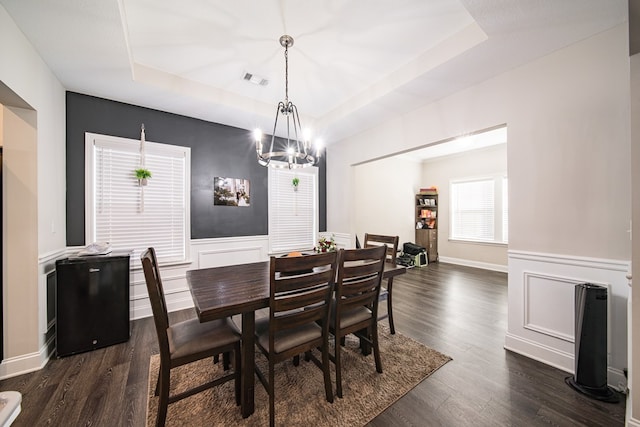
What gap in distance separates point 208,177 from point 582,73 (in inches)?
168

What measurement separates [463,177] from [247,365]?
652 cm

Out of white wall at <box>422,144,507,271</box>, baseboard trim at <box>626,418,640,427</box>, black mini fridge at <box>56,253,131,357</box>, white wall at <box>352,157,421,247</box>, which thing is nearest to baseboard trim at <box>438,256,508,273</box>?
white wall at <box>422,144,507,271</box>

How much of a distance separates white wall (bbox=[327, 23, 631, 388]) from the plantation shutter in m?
3.97

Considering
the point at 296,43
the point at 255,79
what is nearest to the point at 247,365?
the point at 296,43

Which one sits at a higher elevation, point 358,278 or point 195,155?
point 195,155

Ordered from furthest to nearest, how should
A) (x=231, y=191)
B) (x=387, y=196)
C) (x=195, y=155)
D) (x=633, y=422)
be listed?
(x=387, y=196)
(x=231, y=191)
(x=195, y=155)
(x=633, y=422)

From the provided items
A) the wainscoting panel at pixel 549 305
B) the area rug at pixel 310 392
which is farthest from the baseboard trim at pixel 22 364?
the wainscoting panel at pixel 549 305

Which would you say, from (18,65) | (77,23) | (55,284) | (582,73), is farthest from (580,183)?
(55,284)

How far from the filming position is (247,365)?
5.34 ft

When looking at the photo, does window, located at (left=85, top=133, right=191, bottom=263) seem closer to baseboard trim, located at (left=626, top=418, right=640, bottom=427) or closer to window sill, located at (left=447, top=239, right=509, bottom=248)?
baseboard trim, located at (left=626, top=418, right=640, bottom=427)

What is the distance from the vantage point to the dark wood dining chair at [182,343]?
1.47 metres

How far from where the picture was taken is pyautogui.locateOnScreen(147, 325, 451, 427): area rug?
1.62 m

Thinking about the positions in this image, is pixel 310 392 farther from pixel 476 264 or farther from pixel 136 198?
pixel 476 264

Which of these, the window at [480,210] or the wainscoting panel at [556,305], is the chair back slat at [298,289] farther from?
the window at [480,210]
